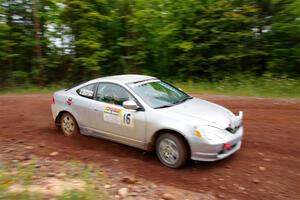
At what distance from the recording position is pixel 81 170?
551 cm

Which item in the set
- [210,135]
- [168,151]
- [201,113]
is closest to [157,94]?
[201,113]

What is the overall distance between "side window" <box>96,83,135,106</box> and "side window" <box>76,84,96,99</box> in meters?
0.19

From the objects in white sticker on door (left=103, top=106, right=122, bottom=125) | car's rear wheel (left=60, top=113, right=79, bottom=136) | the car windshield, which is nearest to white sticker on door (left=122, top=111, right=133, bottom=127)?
white sticker on door (left=103, top=106, right=122, bottom=125)

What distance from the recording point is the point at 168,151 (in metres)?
5.69

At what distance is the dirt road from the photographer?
16.5ft

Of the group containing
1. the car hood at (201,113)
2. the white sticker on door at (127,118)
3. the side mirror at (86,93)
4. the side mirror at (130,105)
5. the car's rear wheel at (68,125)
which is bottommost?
the car's rear wheel at (68,125)

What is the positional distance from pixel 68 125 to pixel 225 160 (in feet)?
12.0

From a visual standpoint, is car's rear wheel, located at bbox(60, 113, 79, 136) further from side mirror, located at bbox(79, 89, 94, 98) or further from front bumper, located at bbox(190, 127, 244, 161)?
front bumper, located at bbox(190, 127, 244, 161)

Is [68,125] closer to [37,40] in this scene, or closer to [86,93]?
[86,93]

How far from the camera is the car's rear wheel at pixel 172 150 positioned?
552cm

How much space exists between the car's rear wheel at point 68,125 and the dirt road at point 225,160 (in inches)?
7.0

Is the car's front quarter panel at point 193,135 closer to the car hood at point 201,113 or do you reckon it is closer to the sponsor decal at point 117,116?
the car hood at point 201,113

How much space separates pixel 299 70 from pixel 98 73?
10.4 meters

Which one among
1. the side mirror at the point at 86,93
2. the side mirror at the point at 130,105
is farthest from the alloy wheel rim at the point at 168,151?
the side mirror at the point at 86,93
